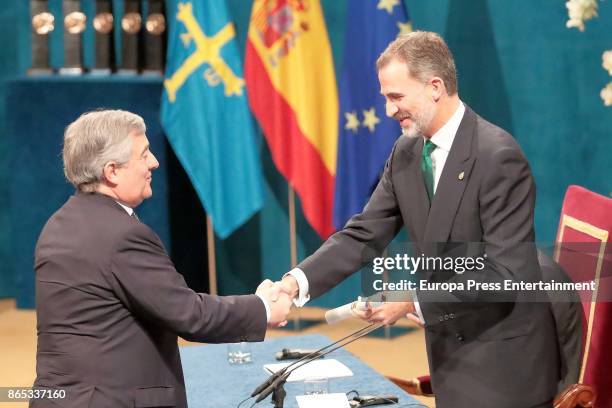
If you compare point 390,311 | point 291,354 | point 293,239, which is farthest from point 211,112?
point 390,311

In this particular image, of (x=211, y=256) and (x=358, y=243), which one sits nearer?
(x=358, y=243)

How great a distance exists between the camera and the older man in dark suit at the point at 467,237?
2.73 m

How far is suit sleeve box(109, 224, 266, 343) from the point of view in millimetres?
2564

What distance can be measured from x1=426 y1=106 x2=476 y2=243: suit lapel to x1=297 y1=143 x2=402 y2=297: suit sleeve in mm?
430

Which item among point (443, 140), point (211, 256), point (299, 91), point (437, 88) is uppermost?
point (299, 91)

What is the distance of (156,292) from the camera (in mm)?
2582

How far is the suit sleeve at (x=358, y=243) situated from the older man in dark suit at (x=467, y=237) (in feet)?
0.96

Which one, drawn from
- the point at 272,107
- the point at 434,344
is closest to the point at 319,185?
the point at 272,107

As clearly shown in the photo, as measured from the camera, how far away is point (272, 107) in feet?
22.1

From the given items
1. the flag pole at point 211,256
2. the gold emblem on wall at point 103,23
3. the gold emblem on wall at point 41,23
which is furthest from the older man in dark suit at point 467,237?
the gold emblem on wall at point 41,23

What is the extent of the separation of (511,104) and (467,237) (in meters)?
4.05

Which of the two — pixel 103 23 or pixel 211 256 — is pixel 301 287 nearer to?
pixel 211 256

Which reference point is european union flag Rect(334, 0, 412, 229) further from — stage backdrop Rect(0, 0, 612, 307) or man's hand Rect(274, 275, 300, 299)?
man's hand Rect(274, 275, 300, 299)

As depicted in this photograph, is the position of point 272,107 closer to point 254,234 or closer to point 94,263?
point 254,234
